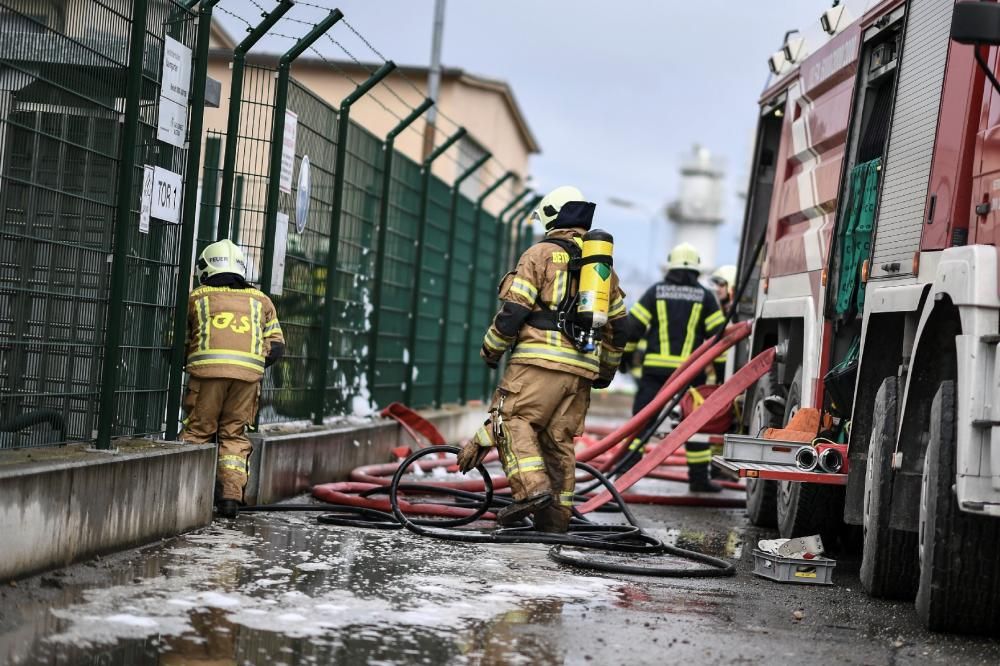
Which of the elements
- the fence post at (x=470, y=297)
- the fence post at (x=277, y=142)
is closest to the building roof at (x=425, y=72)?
the fence post at (x=470, y=297)

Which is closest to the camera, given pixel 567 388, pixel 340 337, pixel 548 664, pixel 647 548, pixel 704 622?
pixel 548 664

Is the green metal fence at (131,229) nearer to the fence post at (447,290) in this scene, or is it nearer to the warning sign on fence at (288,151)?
the warning sign on fence at (288,151)

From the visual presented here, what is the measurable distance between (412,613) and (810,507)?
3849 millimetres

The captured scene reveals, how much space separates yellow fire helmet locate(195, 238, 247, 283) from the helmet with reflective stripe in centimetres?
527

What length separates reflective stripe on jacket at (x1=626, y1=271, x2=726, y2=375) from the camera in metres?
13.2

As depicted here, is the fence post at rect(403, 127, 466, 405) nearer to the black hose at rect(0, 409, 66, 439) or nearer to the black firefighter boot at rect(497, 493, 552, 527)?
the black firefighter boot at rect(497, 493, 552, 527)

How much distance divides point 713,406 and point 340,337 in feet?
11.5

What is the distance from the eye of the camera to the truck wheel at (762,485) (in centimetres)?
1018

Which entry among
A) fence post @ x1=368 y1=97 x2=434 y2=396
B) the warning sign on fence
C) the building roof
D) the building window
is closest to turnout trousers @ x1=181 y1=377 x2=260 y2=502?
the warning sign on fence

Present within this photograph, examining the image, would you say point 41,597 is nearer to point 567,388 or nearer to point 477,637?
point 477,637

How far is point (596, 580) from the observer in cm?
729

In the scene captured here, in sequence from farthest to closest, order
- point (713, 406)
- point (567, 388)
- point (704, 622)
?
point (713, 406) → point (567, 388) → point (704, 622)

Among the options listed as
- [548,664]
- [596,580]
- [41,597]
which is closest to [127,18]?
[41,597]

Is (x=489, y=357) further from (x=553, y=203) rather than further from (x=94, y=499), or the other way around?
(x=94, y=499)
